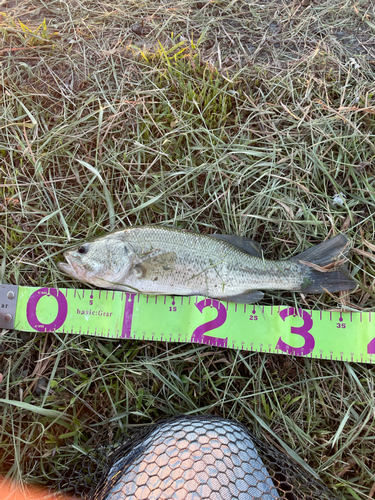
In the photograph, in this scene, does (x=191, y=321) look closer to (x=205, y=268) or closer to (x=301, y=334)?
(x=205, y=268)

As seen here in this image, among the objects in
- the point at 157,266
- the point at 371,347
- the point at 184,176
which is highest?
the point at 184,176

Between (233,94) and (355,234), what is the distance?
1.90 metres

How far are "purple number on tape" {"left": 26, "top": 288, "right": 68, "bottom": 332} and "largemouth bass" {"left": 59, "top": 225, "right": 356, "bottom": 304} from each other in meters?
0.27

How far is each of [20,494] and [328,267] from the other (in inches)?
128

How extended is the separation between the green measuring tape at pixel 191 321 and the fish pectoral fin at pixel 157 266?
0.83ft

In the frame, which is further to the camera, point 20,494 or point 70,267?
point 70,267

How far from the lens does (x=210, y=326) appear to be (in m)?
2.82

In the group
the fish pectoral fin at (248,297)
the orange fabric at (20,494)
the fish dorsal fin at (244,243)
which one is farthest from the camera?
the fish dorsal fin at (244,243)

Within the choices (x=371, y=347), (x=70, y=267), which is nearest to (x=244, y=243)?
(x=371, y=347)

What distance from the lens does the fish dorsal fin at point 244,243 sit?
2.94m

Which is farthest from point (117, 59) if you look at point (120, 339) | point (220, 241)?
point (120, 339)

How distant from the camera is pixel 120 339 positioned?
2.90 metres

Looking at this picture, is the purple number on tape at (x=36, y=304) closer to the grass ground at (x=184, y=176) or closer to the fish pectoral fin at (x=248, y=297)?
the grass ground at (x=184, y=176)

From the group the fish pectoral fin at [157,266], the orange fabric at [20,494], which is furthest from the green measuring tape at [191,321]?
the orange fabric at [20,494]
